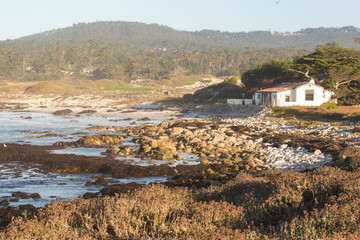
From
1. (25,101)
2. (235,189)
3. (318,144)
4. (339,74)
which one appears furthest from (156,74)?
(235,189)

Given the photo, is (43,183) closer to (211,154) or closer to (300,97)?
(211,154)

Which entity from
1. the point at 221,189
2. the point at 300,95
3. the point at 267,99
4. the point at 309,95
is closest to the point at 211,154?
the point at 221,189

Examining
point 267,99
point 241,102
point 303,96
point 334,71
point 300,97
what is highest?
point 334,71

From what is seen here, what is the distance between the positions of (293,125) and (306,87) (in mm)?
14950

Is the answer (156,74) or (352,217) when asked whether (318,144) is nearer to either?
(352,217)

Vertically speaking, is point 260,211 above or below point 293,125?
above

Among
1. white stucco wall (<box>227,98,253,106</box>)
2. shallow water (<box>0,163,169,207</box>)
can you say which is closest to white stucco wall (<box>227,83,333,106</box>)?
white stucco wall (<box>227,98,253,106</box>)

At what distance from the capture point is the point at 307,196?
9.62 m

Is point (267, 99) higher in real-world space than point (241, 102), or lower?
higher

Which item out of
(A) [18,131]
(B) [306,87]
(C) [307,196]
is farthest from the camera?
(B) [306,87]

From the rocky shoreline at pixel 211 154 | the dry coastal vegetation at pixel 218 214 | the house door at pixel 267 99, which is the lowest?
the rocky shoreline at pixel 211 154

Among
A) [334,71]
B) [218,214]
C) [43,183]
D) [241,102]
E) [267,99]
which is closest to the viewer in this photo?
[218,214]

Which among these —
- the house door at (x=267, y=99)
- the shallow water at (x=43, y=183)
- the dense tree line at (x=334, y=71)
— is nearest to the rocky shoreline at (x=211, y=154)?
Result: the shallow water at (x=43, y=183)

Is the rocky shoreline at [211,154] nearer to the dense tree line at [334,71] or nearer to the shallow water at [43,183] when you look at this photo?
the shallow water at [43,183]
